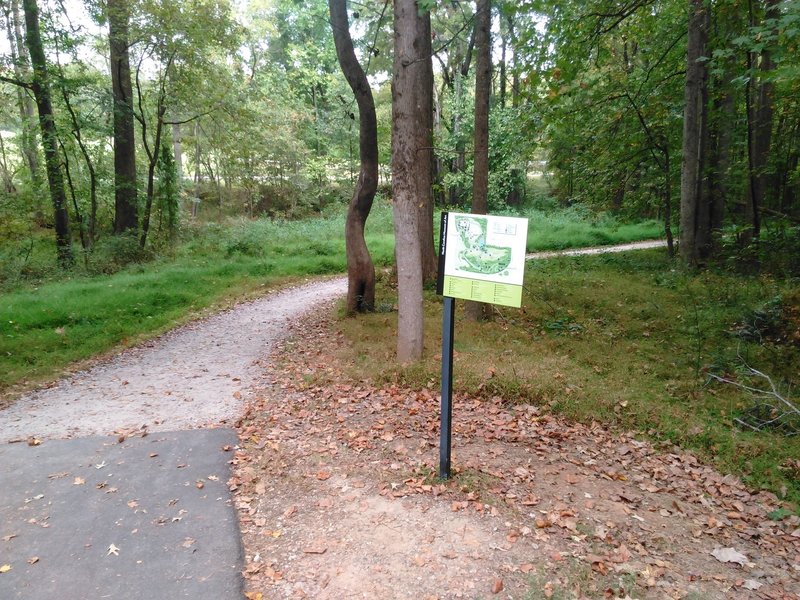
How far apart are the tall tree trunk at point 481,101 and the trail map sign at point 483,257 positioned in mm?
4193

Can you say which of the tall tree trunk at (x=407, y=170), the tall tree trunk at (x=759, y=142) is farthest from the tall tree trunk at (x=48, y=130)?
the tall tree trunk at (x=759, y=142)

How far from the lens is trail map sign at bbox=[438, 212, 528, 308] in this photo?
3.89 meters

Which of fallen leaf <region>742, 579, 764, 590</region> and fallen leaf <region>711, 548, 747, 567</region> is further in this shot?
fallen leaf <region>711, 548, 747, 567</region>

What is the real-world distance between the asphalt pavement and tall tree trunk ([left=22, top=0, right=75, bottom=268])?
Answer: 1205 centimetres

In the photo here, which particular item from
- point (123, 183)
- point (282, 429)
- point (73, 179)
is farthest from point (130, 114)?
point (282, 429)

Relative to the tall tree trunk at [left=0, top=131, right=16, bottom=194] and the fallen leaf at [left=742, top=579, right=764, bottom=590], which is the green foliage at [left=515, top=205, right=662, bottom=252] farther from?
the tall tree trunk at [left=0, top=131, right=16, bottom=194]

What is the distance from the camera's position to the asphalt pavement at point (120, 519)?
3387 mm

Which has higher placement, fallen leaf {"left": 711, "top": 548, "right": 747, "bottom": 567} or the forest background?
the forest background

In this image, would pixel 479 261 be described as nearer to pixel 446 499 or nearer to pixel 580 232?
pixel 446 499

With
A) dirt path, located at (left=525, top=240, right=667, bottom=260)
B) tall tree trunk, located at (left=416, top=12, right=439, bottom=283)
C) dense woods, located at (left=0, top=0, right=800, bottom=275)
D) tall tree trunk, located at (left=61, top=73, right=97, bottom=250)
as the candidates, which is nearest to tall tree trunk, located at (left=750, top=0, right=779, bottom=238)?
dense woods, located at (left=0, top=0, right=800, bottom=275)

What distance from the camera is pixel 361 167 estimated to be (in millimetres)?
9844

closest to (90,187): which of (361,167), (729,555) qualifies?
(361,167)

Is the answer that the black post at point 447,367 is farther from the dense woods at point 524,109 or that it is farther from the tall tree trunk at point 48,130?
the tall tree trunk at point 48,130

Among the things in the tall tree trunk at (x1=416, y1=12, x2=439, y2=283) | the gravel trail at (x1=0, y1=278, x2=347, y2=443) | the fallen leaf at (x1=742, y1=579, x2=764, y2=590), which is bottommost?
the fallen leaf at (x1=742, y1=579, x2=764, y2=590)
